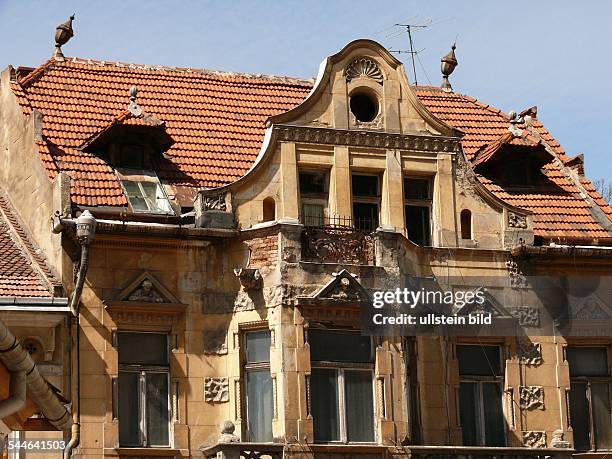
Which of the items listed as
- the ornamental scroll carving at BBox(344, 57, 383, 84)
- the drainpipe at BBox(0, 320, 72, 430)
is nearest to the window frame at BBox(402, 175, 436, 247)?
the ornamental scroll carving at BBox(344, 57, 383, 84)

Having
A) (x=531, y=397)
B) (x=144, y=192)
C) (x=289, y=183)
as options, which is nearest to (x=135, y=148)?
(x=144, y=192)

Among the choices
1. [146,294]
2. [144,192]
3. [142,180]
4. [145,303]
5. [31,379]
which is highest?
[142,180]

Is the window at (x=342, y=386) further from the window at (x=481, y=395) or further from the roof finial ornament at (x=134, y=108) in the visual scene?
the roof finial ornament at (x=134, y=108)

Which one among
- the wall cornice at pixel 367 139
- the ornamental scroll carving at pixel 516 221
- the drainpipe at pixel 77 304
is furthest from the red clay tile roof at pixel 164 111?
the ornamental scroll carving at pixel 516 221

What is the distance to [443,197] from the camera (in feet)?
105

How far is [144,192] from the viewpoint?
3109 cm

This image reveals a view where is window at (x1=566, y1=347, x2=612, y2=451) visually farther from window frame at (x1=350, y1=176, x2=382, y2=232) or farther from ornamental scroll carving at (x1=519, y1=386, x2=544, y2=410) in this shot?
window frame at (x1=350, y1=176, x2=382, y2=232)

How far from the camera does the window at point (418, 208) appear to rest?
31.8m

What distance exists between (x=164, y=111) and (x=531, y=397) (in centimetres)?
962

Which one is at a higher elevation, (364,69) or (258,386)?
(364,69)

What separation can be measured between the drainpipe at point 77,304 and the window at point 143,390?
87 centimetres

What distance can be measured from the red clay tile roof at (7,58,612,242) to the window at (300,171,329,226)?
1.71m

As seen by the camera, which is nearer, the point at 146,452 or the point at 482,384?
the point at 146,452

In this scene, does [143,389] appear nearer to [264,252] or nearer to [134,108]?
[264,252]
